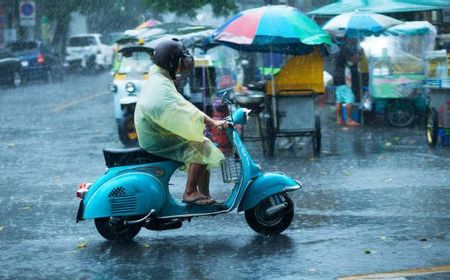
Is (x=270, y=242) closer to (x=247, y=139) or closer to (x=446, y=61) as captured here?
(x=247, y=139)

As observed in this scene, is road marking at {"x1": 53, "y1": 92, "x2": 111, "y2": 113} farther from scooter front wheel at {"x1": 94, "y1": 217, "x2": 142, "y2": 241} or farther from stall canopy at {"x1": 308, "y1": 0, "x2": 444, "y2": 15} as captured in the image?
scooter front wheel at {"x1": 94, "y1": 217, "x2": 142, "y2": 241}

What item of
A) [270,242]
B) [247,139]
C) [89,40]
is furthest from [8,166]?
[89,40]

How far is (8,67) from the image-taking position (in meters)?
38.2

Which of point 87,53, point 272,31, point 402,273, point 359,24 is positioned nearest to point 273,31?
point 272,31

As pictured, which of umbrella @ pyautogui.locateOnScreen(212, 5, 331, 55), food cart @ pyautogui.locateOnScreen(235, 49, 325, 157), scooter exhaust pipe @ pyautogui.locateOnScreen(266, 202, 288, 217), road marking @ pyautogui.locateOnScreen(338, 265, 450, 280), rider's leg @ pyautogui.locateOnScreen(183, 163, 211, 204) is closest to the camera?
road marking @ pyautogui.locateOnScreen(338, 265, 450, 280)

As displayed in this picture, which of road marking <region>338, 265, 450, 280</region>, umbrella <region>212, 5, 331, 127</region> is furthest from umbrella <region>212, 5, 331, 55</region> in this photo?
road marking <region>338, 265, 450, 280</region>

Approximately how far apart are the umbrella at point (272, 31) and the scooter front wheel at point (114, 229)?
6.10 metres

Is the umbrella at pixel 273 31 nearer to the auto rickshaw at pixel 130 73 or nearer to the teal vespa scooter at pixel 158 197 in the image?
the auto rickshaw at pixel 130 73

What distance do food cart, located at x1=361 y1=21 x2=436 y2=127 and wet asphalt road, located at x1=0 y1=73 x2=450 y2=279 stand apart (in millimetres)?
1965

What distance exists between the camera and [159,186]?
8.20 metres

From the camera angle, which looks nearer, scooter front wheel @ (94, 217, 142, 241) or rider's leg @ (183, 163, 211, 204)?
rider's leg @ (183, 163, 211, 204)

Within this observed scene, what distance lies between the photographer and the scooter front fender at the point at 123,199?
8086 millimetres

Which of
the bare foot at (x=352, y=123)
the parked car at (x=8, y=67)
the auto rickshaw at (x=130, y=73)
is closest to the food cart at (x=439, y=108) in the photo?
the bare foot at (x=352, y=123)

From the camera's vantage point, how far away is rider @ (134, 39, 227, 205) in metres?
8.05
